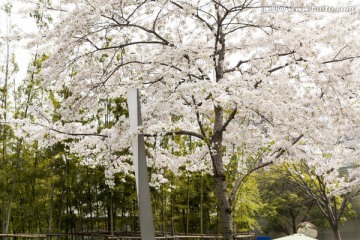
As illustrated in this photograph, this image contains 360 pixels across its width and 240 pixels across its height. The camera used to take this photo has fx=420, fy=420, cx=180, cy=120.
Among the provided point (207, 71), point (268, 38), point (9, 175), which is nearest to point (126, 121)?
point (207, 71)

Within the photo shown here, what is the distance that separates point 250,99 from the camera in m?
4.82

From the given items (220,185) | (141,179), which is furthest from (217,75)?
(141,179)

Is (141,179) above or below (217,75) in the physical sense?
below

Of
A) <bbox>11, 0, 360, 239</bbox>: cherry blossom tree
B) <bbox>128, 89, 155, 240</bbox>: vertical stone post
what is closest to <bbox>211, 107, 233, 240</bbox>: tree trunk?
<bbox>11, 0, 360, 239</bbox>: cherry blossom tree

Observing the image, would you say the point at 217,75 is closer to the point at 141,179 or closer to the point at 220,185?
the point at 220,185

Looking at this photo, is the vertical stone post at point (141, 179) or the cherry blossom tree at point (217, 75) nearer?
the vertical stone post at point (141, 179)

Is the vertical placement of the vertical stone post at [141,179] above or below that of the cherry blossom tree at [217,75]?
below

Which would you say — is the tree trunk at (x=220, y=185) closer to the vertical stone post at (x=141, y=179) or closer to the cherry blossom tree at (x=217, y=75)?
the cherry blossom tree at (x=217, y=75)

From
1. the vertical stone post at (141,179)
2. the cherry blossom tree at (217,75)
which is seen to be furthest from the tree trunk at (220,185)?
the vertical stone post at (141,179)

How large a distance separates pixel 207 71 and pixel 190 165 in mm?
2138

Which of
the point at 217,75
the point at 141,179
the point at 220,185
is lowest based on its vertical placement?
the point at 141,179

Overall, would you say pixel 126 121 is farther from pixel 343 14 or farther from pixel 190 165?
pixel 343 14

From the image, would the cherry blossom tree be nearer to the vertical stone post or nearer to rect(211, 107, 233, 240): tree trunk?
rect(211, 107, 233, 240): tree trunk

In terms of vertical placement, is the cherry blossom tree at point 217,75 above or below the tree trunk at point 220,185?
above
